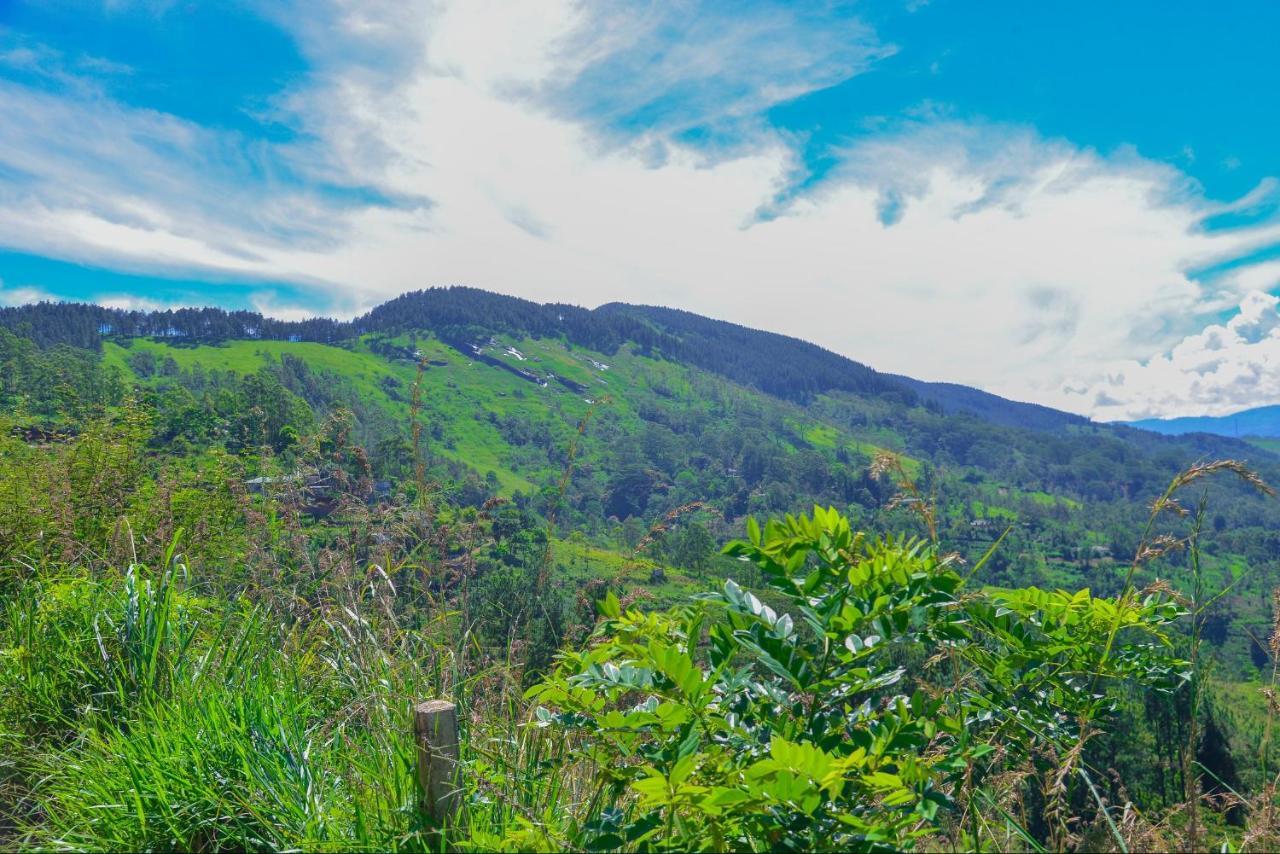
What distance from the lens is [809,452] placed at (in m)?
167

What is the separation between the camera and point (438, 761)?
199 cm

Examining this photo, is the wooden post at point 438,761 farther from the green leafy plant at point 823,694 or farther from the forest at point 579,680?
the green leafy plant at point 823,694

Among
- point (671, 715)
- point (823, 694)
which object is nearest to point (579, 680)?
point (671, 715)

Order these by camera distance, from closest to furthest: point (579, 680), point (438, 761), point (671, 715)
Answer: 1. point (671, 715)
2. point (579, 680)
3. point (438, 761)

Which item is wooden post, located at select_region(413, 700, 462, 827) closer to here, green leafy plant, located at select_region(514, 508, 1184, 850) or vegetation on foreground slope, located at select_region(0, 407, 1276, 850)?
vegetation on foreground slope, located at select_region(0, 407, 1276, 850)

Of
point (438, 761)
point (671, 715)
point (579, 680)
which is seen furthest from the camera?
point (438, 761)

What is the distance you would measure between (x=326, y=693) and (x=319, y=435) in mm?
2183

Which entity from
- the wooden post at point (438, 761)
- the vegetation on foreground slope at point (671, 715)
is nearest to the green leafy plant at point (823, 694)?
the vegetation on foreground slope at point (671, 715)

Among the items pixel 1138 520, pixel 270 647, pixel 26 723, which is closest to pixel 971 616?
pixel 270 647

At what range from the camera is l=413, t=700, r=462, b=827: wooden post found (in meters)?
1.99

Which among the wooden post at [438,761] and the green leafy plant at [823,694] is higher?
the green leafy plant at [823,694]

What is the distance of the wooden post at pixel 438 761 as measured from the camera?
1987mm

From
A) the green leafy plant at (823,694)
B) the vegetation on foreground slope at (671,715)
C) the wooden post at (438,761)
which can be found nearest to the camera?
the green leafy plant at (823,694)

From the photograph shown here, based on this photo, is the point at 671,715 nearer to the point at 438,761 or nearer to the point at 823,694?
the point at 823,694
